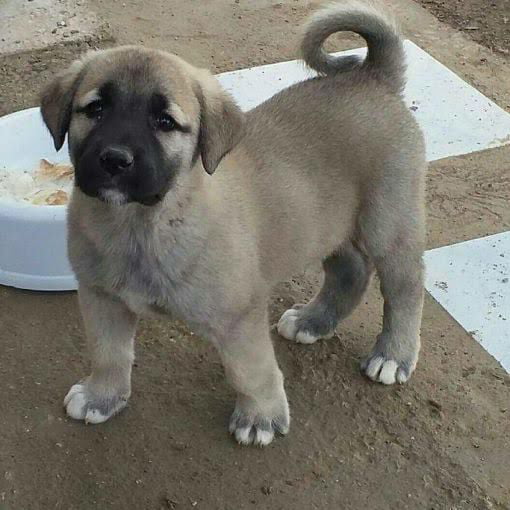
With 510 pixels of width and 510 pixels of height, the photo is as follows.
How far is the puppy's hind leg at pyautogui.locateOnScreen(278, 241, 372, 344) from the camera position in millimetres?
3320

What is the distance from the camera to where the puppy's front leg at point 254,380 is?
2.72 m

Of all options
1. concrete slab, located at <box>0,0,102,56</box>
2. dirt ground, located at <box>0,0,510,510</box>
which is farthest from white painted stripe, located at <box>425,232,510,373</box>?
concrete slab, located at <box>0,0,102,56</box>

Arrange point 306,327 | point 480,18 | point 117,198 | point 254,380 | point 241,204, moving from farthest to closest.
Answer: point 480,18, point 306,327, point 254,380, point 241,204, point 117,198

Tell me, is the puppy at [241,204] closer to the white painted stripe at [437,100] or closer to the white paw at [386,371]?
the white paw at [386,371]

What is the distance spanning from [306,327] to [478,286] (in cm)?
77

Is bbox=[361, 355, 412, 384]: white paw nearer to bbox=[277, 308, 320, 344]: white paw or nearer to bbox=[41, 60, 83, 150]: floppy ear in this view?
bbox=[277, 308, 320, 344]: white paw

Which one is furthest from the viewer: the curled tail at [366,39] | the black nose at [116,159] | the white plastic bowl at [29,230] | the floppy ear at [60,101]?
the white plastic bowl at [29,230]

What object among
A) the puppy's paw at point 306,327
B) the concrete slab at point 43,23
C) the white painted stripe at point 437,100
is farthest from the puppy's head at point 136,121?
the concrete slab at point 43,23

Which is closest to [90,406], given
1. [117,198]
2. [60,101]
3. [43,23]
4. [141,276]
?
[141,276]

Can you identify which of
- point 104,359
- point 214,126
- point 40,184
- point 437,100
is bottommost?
point 437,100

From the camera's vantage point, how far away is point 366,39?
120 inches

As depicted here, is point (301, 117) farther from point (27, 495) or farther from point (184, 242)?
point (27, 495)

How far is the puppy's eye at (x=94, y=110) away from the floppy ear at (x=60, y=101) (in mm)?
105

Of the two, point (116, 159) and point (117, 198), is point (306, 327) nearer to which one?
point (117, 198)
